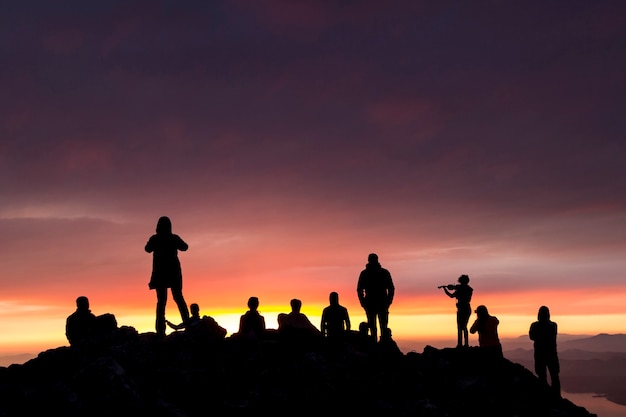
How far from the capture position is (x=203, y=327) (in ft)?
68.5

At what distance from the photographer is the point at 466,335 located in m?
25.5

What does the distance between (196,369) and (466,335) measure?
13.3 metres

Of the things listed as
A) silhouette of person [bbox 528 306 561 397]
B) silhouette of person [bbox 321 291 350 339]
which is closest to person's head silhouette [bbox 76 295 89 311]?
silhouette of person [bbox 321 291 350 339]

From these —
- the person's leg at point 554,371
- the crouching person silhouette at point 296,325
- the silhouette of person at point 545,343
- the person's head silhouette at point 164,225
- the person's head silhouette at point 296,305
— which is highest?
the person's head silhouette at point 164,225

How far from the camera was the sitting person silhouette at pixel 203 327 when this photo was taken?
20328 millimetres

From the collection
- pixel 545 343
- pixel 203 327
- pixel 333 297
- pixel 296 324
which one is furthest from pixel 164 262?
pixel 545 343

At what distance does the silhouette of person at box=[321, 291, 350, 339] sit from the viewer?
21.9 m

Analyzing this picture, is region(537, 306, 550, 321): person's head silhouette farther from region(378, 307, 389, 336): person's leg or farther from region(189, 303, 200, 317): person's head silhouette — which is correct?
region(189, 303, 200, 317): person's head silhouette

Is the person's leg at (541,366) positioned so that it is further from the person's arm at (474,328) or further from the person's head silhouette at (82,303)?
the person's head silhouette at (82,303)

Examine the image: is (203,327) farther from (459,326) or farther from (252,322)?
(459,326)

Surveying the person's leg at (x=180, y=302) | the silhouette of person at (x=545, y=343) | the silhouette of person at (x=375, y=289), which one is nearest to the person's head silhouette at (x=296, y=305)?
the silhouette of person at (x=375, y=289)

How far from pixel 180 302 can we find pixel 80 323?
4384 mm

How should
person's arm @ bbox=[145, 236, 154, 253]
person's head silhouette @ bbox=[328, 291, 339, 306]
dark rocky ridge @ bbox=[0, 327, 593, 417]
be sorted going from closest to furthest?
dark rocky ridge @ bbox=[0, 327, 593, 417]
person's arm @ bbox=[145, 236, 154, 253]
person's head silhouette @ bbox=[328, 291, 339, 306]

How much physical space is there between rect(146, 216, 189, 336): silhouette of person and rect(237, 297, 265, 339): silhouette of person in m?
3.37
